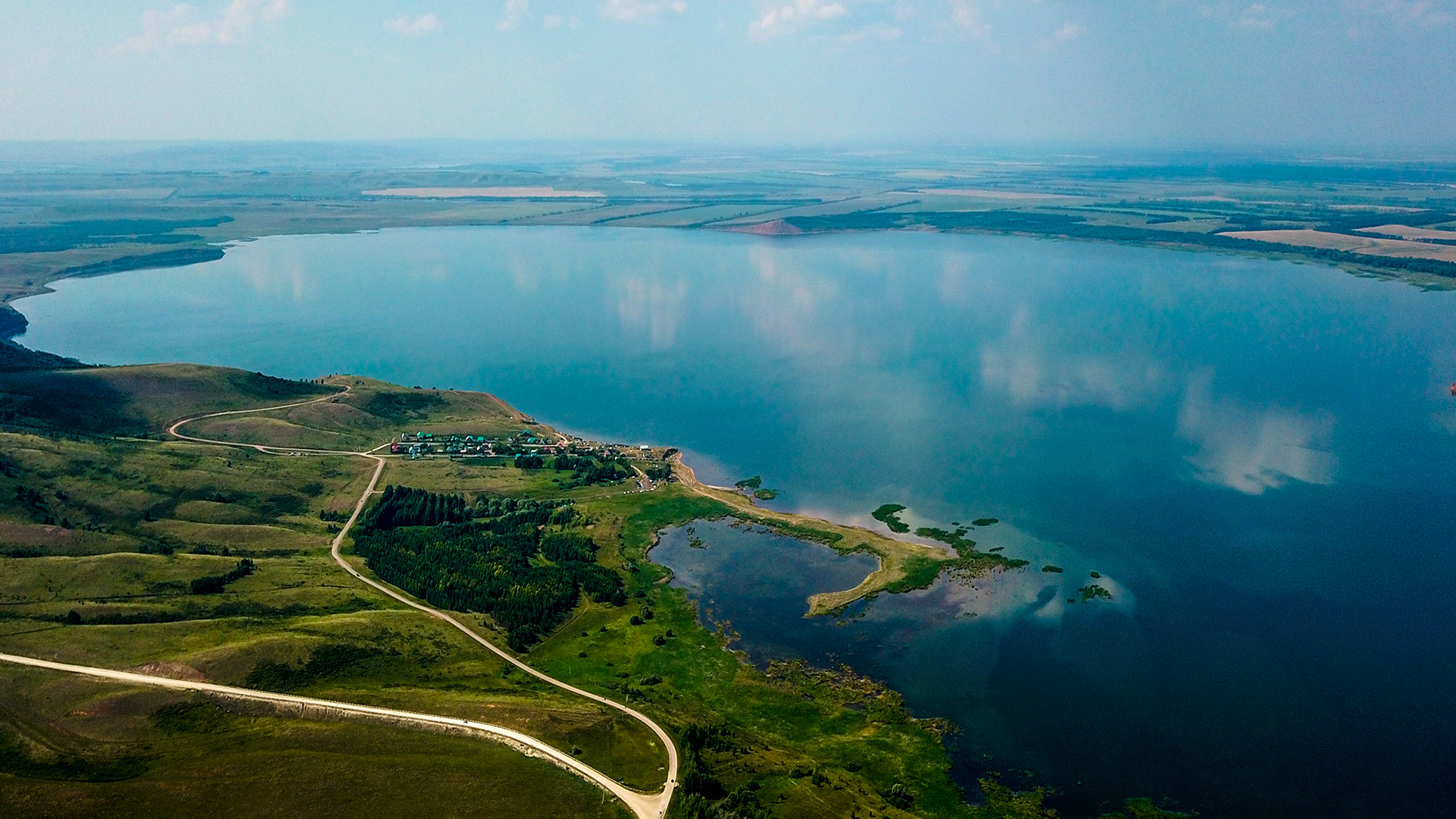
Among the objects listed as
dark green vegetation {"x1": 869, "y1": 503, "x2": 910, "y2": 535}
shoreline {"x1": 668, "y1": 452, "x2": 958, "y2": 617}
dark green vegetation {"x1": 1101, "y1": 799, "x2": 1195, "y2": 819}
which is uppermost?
dark green vegetation {"x1": 869, "y1": 503, "x2": 910, "y2": 535}

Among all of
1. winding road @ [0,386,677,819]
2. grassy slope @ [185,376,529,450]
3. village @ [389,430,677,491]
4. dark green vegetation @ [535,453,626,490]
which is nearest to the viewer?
winding road @ [0,386,677,819]

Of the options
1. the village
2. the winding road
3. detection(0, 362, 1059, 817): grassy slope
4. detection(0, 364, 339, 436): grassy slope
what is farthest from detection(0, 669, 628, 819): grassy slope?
detection(0, 364, 339, 436): grassy slope

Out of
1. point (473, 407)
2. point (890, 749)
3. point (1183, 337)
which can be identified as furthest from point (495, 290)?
point (890, 749)

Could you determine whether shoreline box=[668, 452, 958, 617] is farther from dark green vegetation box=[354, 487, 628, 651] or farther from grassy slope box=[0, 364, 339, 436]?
grassy slope box=[0, 364, 339, 436]

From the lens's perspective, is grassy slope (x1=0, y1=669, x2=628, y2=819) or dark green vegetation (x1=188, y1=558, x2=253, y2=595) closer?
grassy slope (x1=0, y1=669, x2=628, y2=819)

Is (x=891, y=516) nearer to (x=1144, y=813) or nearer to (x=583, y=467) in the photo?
(x=583, y=467)

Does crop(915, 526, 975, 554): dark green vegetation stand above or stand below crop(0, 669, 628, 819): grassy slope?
above

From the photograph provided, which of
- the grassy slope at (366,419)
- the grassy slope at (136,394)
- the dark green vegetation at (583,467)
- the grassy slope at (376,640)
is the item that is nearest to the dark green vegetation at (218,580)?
the grassy slope at (376,640)

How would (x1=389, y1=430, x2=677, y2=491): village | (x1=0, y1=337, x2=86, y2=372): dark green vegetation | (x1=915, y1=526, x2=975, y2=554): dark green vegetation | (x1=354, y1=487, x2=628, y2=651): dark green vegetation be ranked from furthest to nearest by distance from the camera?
1. (x1=0, y1=337, x2=86, y2=372): dark green vegetation
2. (x1=389, y1=430, x2=677, y2=491): village
3. (x1=915, y1=526, x2=975, y2=554): dark green vegetation
4. (x1=354, y1=487, x2=628, y2=651): dark green vegetation

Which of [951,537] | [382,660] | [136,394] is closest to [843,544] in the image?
[951,537]
